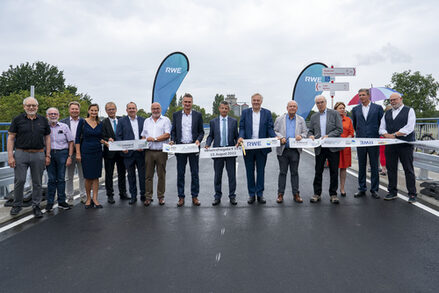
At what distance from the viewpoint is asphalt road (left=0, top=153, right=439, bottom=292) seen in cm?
316

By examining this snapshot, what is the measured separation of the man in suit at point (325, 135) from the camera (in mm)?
6395

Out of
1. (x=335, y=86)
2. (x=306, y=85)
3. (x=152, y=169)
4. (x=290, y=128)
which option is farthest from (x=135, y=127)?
(x=306, y=85)

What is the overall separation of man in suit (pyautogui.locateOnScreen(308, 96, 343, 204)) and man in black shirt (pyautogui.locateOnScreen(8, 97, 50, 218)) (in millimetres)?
5076

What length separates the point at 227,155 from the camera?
6.31 meters

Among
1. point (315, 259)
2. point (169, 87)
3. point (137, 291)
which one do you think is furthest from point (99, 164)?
point (169, 87)

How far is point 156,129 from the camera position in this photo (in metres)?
6.38

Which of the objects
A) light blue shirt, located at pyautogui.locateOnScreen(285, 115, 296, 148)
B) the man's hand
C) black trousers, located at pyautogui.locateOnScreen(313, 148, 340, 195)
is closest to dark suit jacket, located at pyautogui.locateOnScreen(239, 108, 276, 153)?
light blue shirt, located at pyautogui.locateOnScreen(285, 115, 296, 148)

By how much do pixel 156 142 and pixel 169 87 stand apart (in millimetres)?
7045

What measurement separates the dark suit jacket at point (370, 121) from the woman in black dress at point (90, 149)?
5.36m

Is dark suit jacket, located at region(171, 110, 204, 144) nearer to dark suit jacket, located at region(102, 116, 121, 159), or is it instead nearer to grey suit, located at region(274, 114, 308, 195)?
dark suit jacket, located at region(102, 116, 121, 159)

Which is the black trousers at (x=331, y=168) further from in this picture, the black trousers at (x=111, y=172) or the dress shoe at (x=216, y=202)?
the black trousers at (x=111, y=172)

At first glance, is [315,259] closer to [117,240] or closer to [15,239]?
[117,240]

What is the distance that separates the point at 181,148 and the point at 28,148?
266 centimetres

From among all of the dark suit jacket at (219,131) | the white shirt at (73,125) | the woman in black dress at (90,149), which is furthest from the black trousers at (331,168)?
the white shirt at (73,125)
